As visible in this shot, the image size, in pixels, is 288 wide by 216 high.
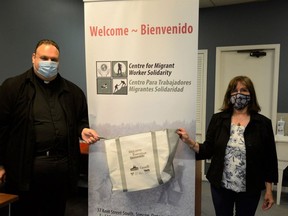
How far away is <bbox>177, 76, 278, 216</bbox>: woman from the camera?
1.71 m

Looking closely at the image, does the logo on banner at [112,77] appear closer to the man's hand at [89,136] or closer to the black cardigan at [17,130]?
the man's hand at [89,136]

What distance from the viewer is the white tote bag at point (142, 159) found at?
5.66 feet

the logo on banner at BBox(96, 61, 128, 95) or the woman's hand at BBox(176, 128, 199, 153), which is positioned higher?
the logo on banner at BBox(96, 61, 128, 95)

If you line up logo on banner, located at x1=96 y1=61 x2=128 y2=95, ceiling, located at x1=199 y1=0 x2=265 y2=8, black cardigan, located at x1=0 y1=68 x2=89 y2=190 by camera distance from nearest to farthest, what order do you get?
black cardigan, located at x1=0 y1=68 x2=89 y2=190 → logo on banner, located at x1=96 y1=61 x2=128 y2=95 → ceiling, located at x1=199 y1=0 x2=265 y2=8

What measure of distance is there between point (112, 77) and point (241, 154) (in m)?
0.97

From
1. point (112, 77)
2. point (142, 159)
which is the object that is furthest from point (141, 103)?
point (142, 159)

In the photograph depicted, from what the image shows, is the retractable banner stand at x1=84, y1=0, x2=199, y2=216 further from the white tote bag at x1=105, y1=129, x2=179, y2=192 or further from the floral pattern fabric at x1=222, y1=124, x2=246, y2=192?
the floral pattern fabric at x1=222, y1=124, x2=246, y2=192

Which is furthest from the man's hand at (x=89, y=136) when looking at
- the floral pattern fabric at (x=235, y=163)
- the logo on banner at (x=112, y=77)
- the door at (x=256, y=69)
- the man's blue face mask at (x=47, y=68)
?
the door at (x=256, y=69)

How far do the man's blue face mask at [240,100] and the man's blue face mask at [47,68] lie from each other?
1.14m

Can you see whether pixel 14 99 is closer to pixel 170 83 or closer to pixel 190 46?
pixel 170 83

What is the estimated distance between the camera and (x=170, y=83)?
1805 millimetres

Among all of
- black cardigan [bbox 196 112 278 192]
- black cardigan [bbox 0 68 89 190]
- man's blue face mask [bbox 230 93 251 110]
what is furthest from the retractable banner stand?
black cardigan [bbox 0 68 89 190]

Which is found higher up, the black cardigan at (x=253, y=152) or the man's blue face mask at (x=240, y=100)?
the man's blue face mask at (x=240, y=100)

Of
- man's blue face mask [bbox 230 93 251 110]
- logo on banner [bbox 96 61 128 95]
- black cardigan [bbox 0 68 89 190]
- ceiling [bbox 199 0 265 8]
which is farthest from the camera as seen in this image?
ceiling [bbox 199 0 265 8]
